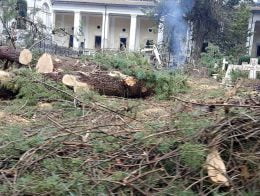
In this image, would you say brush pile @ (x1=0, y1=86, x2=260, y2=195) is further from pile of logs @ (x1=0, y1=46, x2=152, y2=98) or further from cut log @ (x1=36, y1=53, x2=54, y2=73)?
cut log @ (x1=36, y1=53, x2=54, y2=73)

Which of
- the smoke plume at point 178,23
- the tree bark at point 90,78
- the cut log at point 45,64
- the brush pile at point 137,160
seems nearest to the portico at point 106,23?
the smoke plume at point 178,23

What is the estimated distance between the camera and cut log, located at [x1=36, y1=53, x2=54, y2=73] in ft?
27.3

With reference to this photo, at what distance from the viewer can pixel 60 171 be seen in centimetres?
334

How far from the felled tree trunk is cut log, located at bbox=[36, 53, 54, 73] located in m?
0.49

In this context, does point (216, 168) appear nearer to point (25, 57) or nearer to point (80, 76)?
point (80, 76)

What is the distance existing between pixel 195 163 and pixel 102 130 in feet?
3.41

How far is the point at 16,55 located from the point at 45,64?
2.69 feet

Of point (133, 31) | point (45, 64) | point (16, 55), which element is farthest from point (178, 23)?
point (45, 64)

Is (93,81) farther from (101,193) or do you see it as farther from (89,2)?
(89,2)

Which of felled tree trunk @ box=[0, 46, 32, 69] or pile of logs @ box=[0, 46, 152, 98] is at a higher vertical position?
felled tree trunk @ box=[0, 46, 32, 69]

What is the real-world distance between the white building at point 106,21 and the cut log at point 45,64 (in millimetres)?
28138

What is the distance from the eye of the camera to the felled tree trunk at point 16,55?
879 centimetres

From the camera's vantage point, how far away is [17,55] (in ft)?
29.0

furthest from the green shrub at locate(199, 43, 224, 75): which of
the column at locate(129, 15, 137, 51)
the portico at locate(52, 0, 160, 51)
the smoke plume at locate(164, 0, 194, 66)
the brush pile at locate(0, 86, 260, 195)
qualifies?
the column at locate(129, 15, 137, 51)
